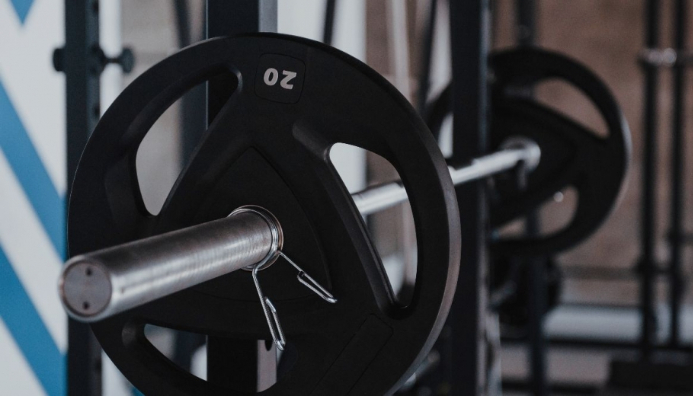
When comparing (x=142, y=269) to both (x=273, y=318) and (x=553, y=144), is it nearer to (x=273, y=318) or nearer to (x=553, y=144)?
(x=273, y=318)

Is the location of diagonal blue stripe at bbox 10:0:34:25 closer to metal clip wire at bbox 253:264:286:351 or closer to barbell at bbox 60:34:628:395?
barbell at bbox 60:34:628:395

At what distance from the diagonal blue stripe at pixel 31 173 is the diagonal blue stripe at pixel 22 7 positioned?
0.38 feet

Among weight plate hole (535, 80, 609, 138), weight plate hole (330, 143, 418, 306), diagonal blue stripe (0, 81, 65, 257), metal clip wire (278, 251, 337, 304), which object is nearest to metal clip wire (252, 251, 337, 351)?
metal clip wire (278, 251, 337, 304)

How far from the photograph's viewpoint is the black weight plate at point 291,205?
53cm

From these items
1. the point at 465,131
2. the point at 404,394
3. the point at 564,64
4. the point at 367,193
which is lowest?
the point at 404,394

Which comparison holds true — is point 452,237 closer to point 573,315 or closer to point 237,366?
point 237,366

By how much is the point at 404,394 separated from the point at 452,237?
7.78ft

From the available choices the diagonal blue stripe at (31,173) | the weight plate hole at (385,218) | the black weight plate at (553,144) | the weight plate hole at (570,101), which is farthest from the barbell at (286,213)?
the weight plate hole at (570,101)

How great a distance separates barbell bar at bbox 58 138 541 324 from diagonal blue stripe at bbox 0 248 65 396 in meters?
0.82

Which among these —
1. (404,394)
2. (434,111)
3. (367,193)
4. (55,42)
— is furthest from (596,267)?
(367,193)

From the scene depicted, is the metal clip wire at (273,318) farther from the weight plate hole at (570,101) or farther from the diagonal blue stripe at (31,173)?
the weight plate hole at (570,101)

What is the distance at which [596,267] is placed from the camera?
415cm

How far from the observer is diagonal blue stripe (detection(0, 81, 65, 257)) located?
47.3 inches

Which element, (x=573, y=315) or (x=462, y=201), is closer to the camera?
(x=462, y=201)
